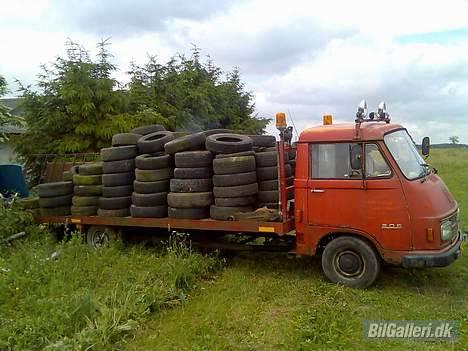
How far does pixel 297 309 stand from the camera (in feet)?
17.7

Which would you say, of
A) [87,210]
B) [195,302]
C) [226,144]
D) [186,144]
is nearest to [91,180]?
[87,210]

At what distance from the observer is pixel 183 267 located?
6262mm

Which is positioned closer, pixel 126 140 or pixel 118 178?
pixel 118 178

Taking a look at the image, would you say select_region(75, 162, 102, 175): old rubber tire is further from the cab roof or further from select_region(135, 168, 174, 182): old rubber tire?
the cab roof

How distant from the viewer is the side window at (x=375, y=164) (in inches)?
231

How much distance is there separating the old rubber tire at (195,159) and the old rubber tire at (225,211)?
0.70 metres

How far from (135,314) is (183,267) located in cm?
133

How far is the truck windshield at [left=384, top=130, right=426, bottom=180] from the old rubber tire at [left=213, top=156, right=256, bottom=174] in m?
1.95

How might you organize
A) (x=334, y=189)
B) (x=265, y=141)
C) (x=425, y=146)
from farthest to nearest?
(x=265, y=141), (x=425, y=146), (x=334, y=189)

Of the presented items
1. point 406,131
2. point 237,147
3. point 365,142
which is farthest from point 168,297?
point 406,131

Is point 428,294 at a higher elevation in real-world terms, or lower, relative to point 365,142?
lower

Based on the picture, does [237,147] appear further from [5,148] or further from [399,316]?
[5,148]

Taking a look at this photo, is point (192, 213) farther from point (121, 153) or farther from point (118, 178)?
point (121, 153)

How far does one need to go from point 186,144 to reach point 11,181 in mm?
5037
